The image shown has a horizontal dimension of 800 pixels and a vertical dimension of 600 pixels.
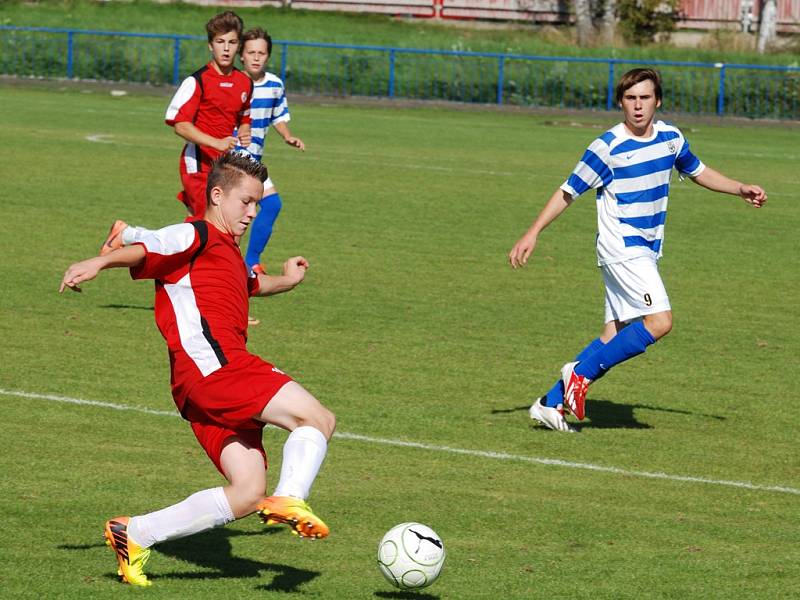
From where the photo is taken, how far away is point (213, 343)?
229 inches

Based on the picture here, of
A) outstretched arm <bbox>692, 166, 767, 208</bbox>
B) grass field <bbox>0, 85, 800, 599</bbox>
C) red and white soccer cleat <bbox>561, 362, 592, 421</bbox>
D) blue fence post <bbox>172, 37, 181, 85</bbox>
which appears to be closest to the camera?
grass field <bbox>0, 85, 800, 599</bbox>

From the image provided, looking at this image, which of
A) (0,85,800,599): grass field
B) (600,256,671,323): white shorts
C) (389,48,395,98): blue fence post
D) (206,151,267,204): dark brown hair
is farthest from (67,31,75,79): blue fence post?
(206,151,267,204): dark brown hair

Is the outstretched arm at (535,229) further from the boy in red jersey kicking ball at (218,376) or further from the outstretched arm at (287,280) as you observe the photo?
the boy in red jersey kicking ball at (218,376)

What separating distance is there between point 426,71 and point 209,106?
28.7 metres

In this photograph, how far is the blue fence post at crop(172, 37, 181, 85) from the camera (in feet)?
134

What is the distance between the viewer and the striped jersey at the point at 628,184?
28.9 feet

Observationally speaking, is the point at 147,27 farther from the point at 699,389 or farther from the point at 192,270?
the point at 192,270

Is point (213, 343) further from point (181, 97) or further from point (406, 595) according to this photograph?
point (181, 97)

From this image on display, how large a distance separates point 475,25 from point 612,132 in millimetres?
50472

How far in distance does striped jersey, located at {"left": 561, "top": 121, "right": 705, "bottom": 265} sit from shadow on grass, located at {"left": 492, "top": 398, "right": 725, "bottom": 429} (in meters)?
1.03

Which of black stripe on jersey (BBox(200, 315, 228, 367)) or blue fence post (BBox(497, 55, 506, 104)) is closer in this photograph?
black stripe on jersey (BBox(200, 315, 228, 367))

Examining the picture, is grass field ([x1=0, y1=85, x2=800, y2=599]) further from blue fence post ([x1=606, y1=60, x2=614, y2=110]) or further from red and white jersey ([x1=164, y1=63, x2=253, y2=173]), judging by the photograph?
blue fence post ([x1=606, y1=60, x2=614, y2=110])

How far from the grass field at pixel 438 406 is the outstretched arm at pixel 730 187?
1.44 metres

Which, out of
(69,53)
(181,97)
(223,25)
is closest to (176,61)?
(69,53)
